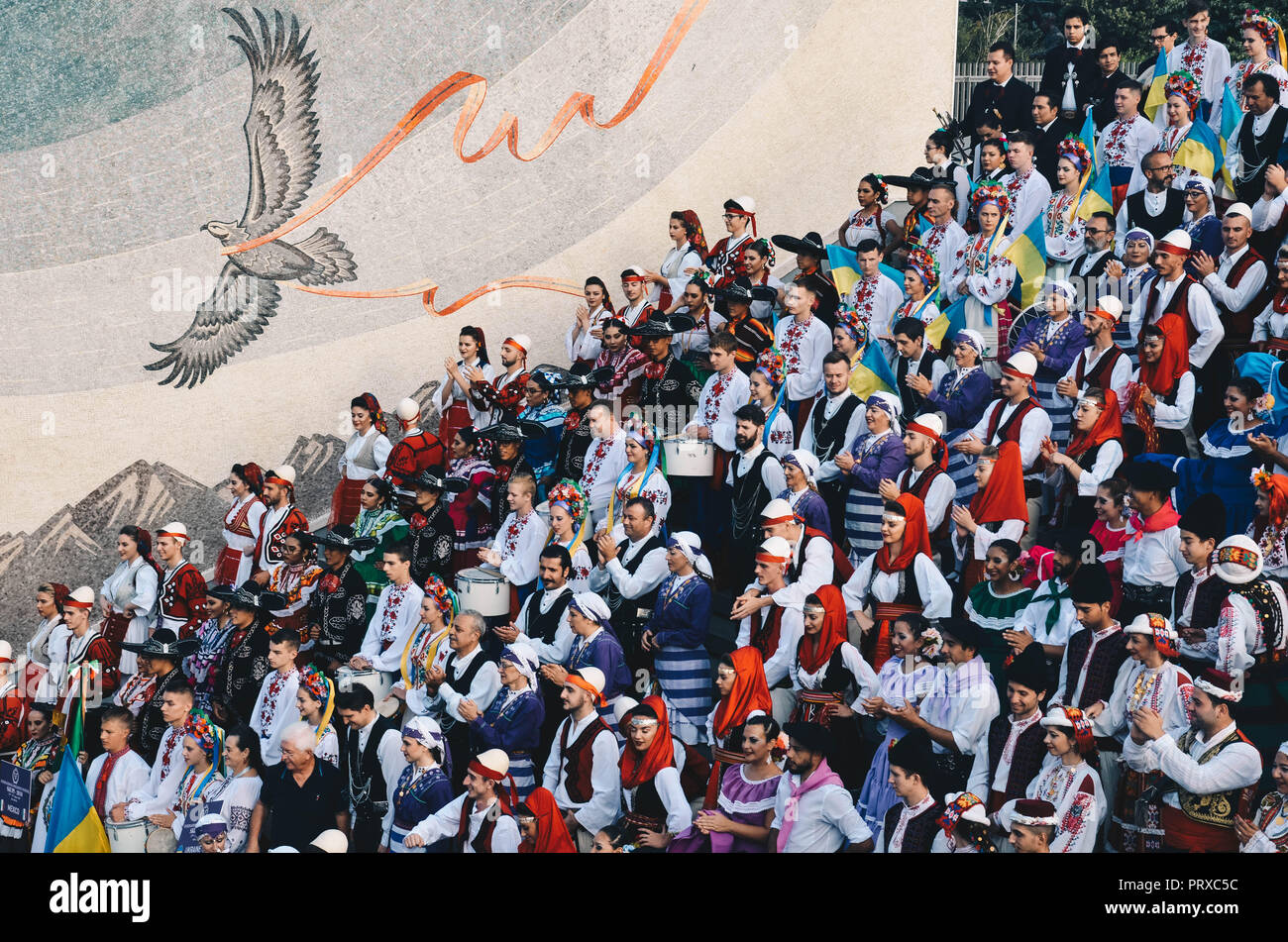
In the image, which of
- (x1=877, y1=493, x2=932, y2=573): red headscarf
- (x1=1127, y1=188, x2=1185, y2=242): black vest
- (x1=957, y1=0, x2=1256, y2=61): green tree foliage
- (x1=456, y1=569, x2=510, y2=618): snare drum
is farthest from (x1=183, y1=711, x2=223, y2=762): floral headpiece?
(x1=957, y1=0, x2=1256, y2=61): green tree foliage

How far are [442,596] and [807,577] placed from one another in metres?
2.53

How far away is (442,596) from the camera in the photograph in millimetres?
9930

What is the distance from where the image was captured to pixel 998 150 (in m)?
12.7

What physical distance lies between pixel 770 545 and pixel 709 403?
2.56 meters

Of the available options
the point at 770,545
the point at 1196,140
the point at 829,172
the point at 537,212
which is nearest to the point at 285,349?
the point at 537,212

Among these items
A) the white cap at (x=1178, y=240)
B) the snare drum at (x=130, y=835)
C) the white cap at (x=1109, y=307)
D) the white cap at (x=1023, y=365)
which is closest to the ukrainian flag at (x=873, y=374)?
the white cap at (x=1023, y=365)

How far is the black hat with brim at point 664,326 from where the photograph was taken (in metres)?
11.6

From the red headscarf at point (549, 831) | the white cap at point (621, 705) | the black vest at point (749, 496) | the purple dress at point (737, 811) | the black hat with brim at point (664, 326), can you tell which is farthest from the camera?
the black hat with brim at point (664, 326)

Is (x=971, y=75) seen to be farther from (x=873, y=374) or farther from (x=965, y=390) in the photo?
(x=965, y=390)

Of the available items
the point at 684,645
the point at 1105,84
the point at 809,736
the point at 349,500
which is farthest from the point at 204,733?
the point at 1105,84

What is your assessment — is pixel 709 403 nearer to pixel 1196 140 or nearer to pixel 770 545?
pixel 770 545

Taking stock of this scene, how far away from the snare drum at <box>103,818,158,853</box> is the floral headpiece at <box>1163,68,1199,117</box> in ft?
32.6

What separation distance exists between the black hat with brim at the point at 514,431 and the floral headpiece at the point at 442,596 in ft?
5.23

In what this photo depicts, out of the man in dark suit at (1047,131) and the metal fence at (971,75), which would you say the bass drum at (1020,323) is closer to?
the man in dark suit at (1047,131)
